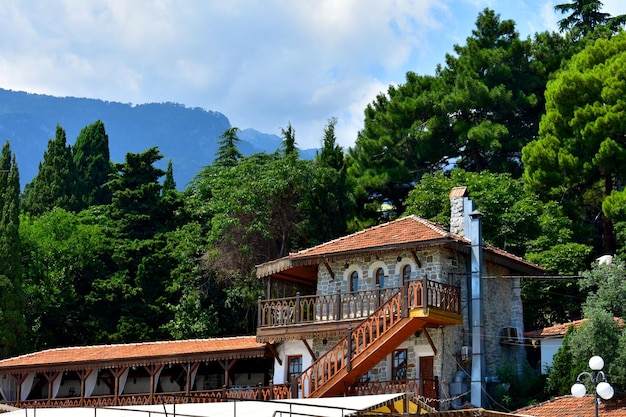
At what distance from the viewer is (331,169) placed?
3756 cm

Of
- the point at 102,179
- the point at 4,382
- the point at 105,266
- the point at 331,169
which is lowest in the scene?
the point at 4,382

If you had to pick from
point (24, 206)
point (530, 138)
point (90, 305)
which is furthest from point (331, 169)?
point (24, 206)

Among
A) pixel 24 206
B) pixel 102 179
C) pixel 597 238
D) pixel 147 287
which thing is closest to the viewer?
pixel 597 238

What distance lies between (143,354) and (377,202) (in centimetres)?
1413

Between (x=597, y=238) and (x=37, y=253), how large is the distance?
22522mm

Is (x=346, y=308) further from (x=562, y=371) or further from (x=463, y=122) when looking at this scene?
(x=463, y=122)

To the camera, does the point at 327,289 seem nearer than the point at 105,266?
Yes

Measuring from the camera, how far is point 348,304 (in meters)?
26.5

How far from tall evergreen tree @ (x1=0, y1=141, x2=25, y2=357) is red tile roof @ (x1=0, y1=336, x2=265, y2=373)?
307 cm

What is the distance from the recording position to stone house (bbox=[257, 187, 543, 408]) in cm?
2444

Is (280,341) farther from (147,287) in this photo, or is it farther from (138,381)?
(147,287)

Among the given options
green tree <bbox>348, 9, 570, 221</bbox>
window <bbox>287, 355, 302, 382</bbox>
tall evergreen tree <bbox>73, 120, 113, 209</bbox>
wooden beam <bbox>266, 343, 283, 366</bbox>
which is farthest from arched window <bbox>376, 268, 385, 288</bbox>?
tall evergreen tree <bbox>73, 120, 113, 209</bbox>

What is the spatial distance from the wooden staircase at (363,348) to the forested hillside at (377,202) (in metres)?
7.31

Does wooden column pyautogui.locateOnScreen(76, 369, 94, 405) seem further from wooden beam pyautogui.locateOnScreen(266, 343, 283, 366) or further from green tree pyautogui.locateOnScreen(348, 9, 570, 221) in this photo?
green tree pyautogui.locateOnScreen(348, 9, 570, 221)
